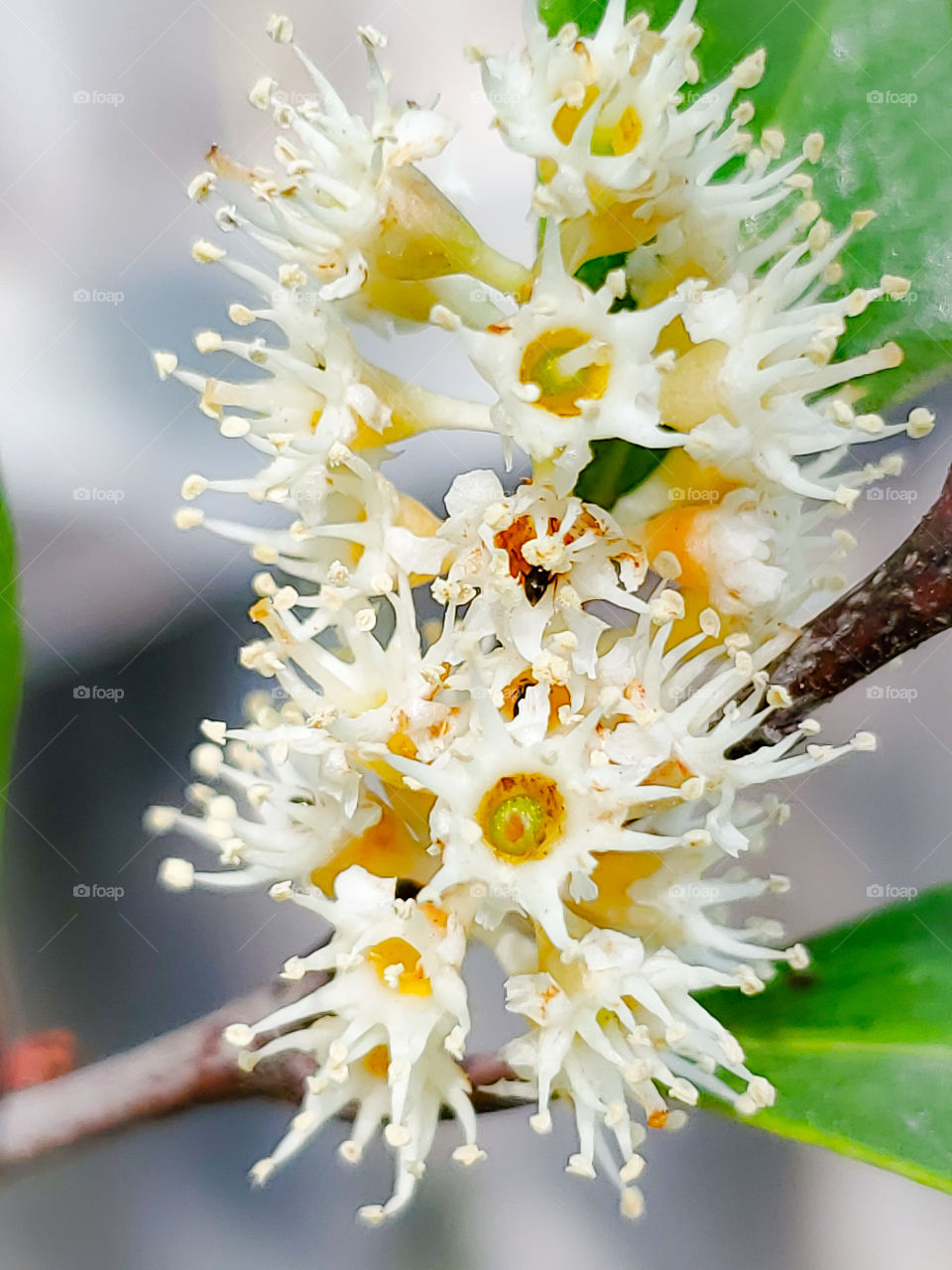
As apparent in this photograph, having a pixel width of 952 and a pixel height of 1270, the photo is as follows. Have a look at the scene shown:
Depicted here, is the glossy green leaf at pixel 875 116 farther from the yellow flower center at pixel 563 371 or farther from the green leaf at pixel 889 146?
the yellow flower center at pixel 563 371

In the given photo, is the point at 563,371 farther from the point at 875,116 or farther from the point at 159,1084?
the point at 159,1084

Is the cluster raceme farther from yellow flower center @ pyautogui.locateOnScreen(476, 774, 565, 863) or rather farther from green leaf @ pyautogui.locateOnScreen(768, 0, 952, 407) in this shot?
green leaf @ pyautogui.locateOnScreen(768, 0, 952, 407)

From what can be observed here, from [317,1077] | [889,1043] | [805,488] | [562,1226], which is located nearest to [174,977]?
[562,1226]

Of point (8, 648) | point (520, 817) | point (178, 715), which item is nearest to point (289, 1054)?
point (520, 817)

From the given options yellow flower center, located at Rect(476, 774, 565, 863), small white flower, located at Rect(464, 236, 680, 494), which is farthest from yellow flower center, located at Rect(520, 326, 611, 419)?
yellow flower center, located at Rect(476, 774, 565, 863)

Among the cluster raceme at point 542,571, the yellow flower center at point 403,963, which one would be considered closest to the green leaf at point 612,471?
the cluster raceme at point 542,571
